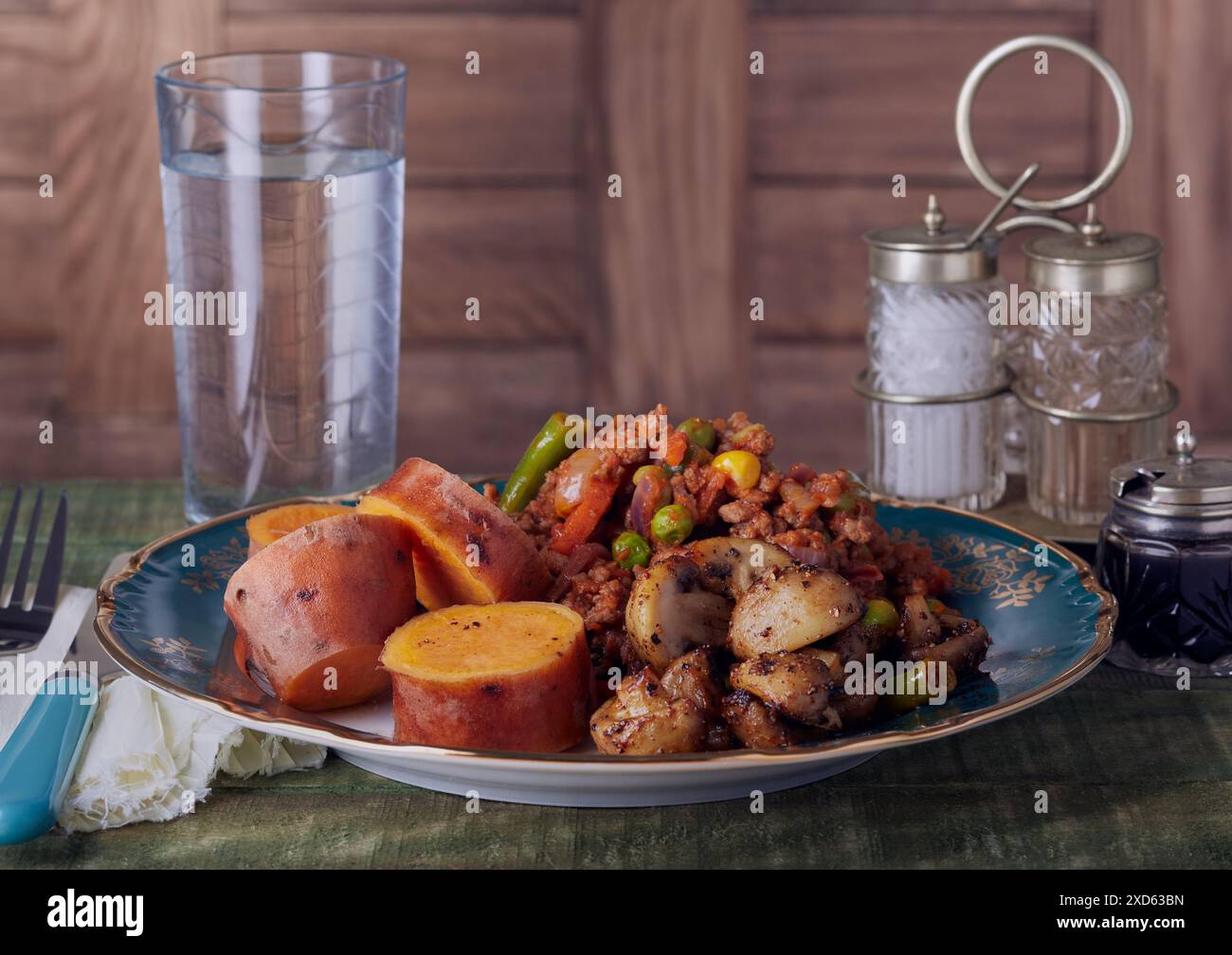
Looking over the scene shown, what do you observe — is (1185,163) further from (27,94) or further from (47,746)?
(47,746)

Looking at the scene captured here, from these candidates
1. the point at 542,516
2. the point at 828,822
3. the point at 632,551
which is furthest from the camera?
the point at 542,516

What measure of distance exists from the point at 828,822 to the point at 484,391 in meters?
2.32

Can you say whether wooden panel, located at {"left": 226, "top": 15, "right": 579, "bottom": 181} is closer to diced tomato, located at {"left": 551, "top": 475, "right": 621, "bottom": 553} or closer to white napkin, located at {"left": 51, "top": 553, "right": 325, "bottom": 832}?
diced tomato, located at {"left": 551, "top": 475, "right": 621, "bottom": 553}

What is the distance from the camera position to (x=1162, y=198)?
3.25m

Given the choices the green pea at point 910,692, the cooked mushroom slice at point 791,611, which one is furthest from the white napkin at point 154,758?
the green pea at point 910,692

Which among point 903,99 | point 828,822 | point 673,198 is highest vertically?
point 903,99

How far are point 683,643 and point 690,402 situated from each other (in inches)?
85.0

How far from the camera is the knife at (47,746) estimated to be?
1.10 metres

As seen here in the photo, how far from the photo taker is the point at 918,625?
4.25 ft

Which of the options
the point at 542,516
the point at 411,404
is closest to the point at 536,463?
the point at 542,516

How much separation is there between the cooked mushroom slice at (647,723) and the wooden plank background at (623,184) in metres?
2.19

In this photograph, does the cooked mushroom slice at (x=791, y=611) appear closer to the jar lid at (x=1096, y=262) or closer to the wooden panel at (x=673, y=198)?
the jar lid at (x=1096, y=262)

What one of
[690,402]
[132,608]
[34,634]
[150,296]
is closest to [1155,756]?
[132,608]
